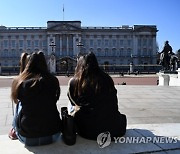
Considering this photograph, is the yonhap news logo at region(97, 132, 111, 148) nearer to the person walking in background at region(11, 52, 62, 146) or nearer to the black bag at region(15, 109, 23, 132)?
the person walking in background at region(11, 52, 62, 146)

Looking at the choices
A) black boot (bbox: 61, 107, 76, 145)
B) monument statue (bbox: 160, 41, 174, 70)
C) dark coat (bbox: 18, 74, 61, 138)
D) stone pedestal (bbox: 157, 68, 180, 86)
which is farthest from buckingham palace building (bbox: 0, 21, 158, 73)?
dark coat (bbox: 18, 74, 61, 138)

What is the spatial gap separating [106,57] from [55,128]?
87734 millimetres

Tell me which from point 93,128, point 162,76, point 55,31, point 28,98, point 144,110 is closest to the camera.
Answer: point 28,98

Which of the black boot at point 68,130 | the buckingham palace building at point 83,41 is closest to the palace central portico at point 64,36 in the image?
the buckingham palace building at point 83,41

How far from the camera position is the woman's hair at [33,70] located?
3.72 m

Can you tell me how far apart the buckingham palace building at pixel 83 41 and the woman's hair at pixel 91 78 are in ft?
Result: 275

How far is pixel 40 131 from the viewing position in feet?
12.2

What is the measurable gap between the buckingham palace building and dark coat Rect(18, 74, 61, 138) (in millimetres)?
83880

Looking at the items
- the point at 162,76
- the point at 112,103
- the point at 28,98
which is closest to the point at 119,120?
the point at 112,103

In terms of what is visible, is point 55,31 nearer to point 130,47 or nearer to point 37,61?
point 130,47

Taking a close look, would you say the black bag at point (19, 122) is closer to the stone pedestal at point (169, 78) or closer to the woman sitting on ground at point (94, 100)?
the woman sitting on ground at point (94, 100)

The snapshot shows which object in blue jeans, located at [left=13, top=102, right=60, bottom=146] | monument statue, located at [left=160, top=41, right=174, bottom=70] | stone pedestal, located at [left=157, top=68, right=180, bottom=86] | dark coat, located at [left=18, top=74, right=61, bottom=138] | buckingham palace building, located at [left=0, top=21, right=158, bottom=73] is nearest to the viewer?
dark coat, located at [left=18, top=74, right=61, bottom=138]

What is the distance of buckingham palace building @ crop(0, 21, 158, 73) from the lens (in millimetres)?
88875

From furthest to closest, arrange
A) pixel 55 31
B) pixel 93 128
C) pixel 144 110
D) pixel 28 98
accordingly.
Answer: pixel 55 31 → pixel 144 110 → pixel 93 128 → pixel 28 98
